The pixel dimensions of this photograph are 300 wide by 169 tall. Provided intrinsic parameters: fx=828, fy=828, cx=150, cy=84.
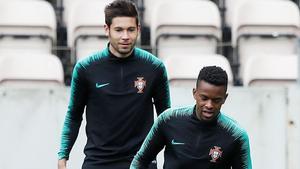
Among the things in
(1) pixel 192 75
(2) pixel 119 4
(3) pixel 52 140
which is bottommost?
(3) pixel 52 140

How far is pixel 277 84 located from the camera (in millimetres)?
6648

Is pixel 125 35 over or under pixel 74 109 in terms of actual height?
over

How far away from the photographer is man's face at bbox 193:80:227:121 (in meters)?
3.31

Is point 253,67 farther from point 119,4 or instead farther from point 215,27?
point 119,4

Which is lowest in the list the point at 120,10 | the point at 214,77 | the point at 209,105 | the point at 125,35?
the point at 209,105

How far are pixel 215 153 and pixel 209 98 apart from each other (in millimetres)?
250

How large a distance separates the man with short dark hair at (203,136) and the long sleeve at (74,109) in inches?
21.9

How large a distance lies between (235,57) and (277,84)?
2.41 ft

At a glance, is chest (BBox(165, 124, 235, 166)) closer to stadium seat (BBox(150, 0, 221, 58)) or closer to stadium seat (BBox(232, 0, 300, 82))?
stadium seat (BBox(150, 0, 221, 58))

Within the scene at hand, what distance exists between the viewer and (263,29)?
23.7 ft

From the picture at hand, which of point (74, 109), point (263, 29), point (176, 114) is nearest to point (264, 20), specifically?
point (263, 29)

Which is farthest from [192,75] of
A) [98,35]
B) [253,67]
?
[98,35]

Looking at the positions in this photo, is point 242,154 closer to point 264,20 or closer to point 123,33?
point 123,33

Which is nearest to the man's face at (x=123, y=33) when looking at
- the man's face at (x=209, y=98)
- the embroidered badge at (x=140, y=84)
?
the embroidered badge at (x=140, y=84)
